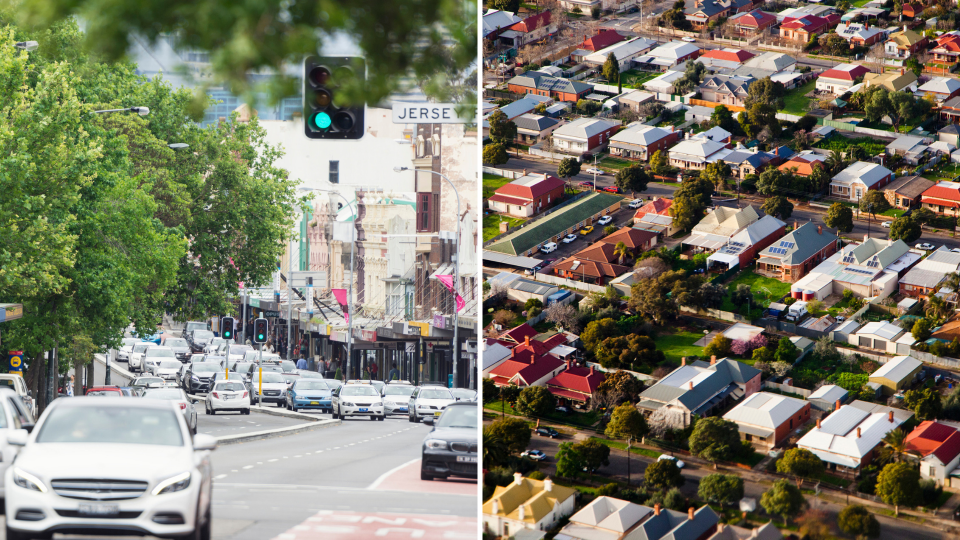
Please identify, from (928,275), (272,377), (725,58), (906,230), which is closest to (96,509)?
(272,377)

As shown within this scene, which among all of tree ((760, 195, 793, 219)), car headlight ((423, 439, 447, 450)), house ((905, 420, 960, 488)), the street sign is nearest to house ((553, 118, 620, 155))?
tree ((760, 195, 793, 219))

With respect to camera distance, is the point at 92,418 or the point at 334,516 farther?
the point at 334,516

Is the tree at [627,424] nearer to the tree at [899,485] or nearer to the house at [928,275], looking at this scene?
the tree at [899,485]

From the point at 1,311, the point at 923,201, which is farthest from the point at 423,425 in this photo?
the point at 923,201

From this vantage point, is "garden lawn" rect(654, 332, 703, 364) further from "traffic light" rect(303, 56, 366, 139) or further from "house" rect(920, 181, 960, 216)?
"traffic light" rect(303, 56, 366, 139)

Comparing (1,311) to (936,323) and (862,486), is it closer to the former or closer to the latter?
(862,486)

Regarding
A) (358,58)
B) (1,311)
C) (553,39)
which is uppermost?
(553,39)
